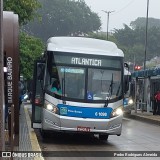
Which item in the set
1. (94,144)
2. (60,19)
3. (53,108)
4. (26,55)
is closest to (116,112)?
(94,144)

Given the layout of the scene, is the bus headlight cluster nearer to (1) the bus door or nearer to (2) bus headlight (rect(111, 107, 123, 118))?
(1) the bus door

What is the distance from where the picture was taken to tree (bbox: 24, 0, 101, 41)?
3479 inches

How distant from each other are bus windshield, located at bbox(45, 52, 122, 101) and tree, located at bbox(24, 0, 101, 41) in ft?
242

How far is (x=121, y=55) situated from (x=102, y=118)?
2.04 meters

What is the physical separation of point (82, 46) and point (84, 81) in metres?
1.17

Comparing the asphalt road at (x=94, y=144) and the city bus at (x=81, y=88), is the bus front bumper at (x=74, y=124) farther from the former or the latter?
the asphalt road at (x=94, y=144)

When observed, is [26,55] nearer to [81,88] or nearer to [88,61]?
[88,61]

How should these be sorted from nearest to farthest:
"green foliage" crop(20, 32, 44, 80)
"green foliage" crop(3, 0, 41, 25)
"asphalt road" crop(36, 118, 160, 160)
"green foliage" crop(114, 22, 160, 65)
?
1. "asphalt road" crop(36, 118, 160, 160)
2. "green foliage" crop(3, 0, 41, 25)
3. "green foliage" crop(20, 32, 44, 80)
4. "green foliage" crop(114, 22, 160, 65)

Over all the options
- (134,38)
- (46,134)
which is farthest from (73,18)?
(46,134)

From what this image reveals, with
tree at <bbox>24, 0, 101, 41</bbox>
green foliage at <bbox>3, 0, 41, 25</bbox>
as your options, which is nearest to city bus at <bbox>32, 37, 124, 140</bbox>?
green foliage at <bbox>3, 0, 41, 25</bbox>

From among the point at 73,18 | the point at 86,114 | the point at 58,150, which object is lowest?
the point at 58,150

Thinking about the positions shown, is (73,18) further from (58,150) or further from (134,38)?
(58,150)

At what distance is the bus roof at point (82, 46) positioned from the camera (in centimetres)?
1377

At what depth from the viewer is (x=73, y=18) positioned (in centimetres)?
8969
